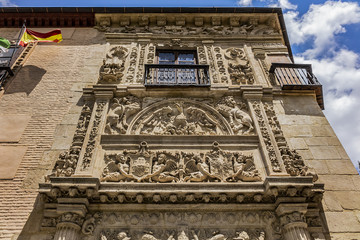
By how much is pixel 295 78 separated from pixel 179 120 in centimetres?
355

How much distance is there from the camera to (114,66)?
716 cm

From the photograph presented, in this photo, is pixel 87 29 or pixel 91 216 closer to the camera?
pixel 91 216

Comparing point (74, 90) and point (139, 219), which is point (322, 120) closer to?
point (139, 219)

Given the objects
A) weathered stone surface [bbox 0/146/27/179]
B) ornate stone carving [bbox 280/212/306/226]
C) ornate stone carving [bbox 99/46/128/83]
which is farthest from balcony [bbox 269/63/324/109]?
weathered stone surface [bbox 0/146/27/179]

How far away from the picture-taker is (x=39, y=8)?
9.22 meters

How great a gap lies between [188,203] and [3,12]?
9649 millimetres

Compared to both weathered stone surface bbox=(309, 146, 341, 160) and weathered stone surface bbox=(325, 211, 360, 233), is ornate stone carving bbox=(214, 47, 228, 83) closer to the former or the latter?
weathered stone surface bbox=(309, 146, 341, 160)

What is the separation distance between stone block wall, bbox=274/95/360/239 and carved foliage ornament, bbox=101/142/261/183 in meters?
1.32

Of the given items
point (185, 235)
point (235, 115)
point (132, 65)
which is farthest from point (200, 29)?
point (185, 235)

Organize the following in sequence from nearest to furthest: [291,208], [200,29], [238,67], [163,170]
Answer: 1. [291,208]
2. [163,170]
3. [238,67]
4. [200,29]

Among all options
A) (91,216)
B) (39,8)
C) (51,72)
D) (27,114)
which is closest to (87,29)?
(39,8)

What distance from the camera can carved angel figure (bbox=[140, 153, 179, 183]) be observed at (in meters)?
4.79

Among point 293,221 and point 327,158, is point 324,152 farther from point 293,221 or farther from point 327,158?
point 293,221

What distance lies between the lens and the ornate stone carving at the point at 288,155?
4.79 meters
